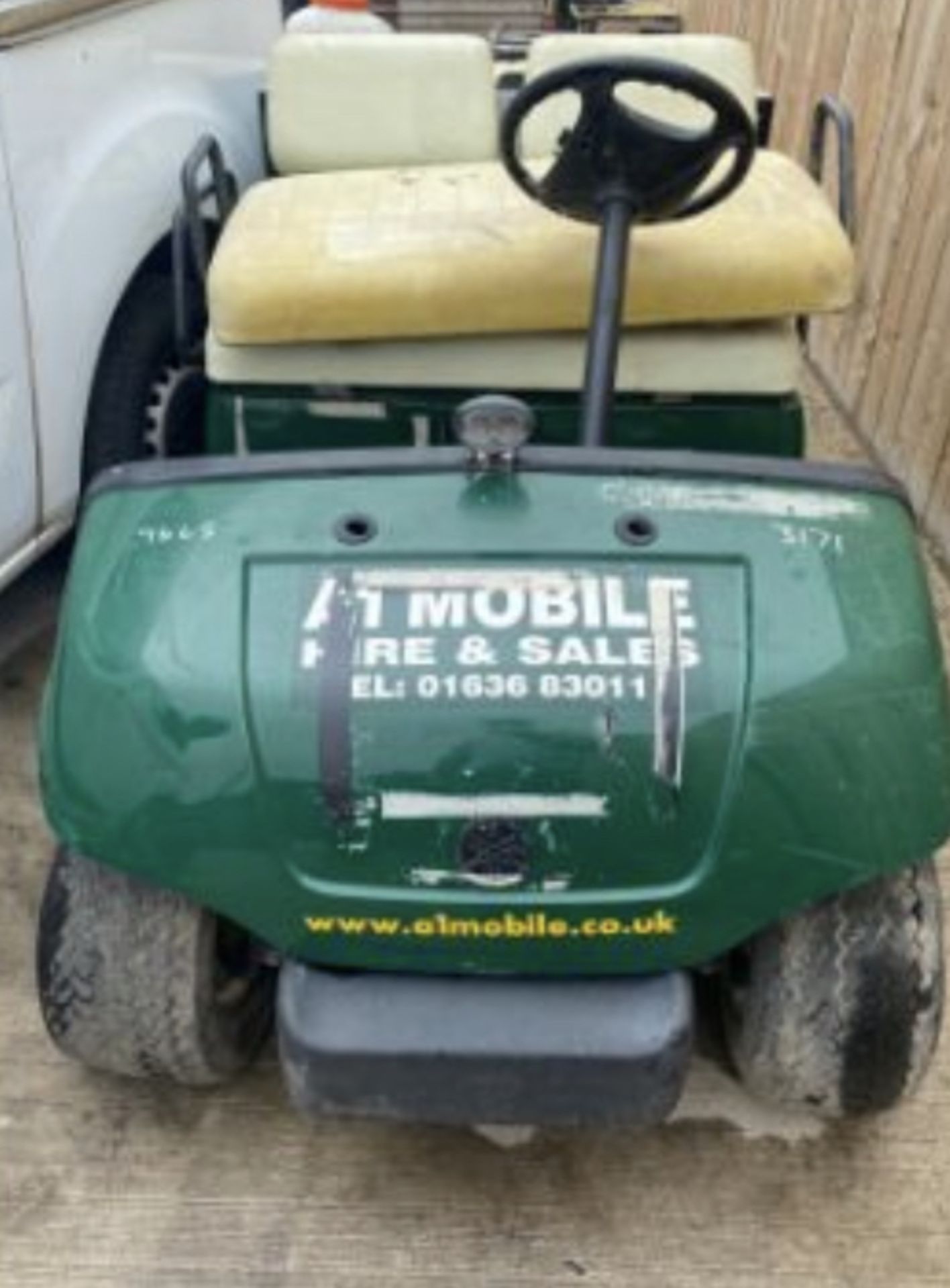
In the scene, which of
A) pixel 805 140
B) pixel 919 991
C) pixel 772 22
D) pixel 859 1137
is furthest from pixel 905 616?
pixel 772 22

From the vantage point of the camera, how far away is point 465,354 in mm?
1853

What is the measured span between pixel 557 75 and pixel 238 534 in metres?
0.65

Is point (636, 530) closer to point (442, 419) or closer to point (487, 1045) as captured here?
point (487, 1045)

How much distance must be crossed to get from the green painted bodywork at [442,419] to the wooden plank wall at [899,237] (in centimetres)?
95

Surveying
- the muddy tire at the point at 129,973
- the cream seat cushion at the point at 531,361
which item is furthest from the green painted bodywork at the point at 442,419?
the muddy tire at the point at 129,973

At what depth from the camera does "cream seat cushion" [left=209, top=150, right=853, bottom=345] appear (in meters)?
1.75

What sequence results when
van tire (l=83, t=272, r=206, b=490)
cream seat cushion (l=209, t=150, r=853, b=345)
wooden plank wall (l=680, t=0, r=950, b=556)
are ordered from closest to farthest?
cream seat cushion (l=209, t=150, r=853, b=345)
van tire (l=83, t=272, r=206, b=490)
wooden plank wall (l=680, t=0, r=950, b=556)

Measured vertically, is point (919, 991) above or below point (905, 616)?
below

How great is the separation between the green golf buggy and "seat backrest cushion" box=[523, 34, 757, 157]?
0.67 m

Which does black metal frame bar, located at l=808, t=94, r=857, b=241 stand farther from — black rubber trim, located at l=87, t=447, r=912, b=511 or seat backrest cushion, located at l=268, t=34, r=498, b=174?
black rubber trim, located at l=87, t=447, r=912, b=511

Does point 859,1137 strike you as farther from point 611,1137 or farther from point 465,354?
point 465,354

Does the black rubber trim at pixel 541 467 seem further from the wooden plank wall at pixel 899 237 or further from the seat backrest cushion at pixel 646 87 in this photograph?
the wooden plank wall at pixel 899 237

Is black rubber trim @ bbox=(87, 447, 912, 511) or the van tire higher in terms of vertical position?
black rubber trim @ bbox=(87, 447, 912, 511)

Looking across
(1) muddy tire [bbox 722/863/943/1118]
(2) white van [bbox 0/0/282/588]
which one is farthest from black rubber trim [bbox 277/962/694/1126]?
(2) white van [bbox 0/0/282/588]
